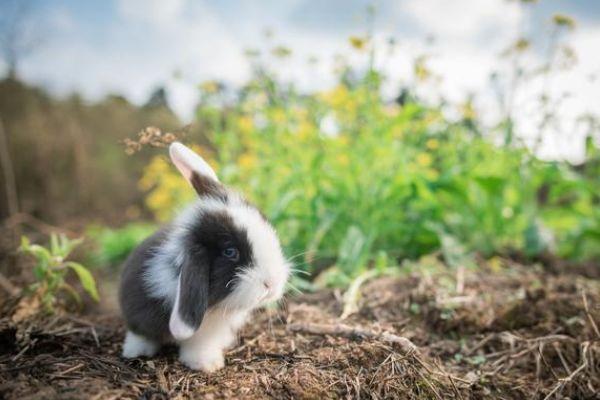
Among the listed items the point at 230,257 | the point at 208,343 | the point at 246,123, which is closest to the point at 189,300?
the point at 230,257

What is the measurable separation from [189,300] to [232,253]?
0.92 ft

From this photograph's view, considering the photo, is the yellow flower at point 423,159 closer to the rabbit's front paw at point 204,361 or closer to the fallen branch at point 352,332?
the fallen branch at point 352,332

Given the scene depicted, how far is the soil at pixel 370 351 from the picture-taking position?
1920mm

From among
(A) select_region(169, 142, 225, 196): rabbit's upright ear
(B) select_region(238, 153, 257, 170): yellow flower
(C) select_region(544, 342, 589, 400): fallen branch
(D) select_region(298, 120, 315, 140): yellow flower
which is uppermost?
(A) select_region(169, 142, 225, 196): rabbit's upright ear

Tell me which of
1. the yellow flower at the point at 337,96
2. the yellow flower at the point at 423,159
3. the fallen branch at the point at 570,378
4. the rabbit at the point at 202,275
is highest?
the yellow flower at the point at 337,96

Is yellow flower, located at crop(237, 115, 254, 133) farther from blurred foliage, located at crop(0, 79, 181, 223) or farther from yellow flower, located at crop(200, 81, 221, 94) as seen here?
blurred foliage, located at crop(0, 79, 181, 223)

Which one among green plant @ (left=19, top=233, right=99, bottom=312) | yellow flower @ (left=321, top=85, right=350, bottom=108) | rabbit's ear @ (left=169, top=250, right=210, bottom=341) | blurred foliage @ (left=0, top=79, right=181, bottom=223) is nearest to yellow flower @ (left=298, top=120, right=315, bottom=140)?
yellow flower @ (left=321, top=85, right=350, bottom=108)

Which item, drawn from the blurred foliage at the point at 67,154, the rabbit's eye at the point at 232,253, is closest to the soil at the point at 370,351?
the rabbit's eye at the point at 232,253

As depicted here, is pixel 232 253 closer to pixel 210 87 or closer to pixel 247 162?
pixel 210 87

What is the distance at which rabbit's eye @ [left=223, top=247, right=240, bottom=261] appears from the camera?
1.98m

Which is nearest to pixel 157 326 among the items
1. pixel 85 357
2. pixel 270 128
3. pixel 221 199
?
pixel 85 357

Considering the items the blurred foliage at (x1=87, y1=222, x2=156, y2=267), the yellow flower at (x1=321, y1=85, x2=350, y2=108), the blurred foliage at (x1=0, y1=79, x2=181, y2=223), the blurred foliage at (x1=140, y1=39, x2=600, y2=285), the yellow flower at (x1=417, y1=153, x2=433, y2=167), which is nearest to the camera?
the blurred foliage at (x1=140, y1=39, x2=600, y2=285)

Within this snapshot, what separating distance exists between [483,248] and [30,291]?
379 centimetres

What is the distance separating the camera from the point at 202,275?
72.9 inches
